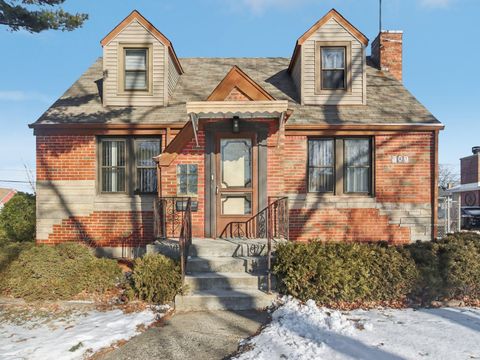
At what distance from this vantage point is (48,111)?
371 inches

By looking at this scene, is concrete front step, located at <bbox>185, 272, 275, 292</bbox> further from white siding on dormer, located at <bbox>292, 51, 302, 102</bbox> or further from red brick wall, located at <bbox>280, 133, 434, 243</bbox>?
white siding on dormer, located at <bbox>292, 51, 302, 102</bbox>

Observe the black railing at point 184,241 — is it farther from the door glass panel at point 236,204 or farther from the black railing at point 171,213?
the door glass panel at point 236,204

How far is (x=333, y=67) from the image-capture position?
10.1 m

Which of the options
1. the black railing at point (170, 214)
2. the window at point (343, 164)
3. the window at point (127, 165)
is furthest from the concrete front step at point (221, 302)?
the window at point (343, 164)

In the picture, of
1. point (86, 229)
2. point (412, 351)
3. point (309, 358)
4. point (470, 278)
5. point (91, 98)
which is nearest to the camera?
point (309, 358)

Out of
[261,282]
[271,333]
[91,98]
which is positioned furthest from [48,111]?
[271,333]

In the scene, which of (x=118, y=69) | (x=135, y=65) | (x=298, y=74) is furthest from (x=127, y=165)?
(x=298, y=74)

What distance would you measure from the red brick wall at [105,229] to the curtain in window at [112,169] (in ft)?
2.47

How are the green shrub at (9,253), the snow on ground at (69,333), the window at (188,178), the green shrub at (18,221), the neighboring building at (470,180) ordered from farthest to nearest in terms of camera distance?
the neighboring building at (470,180)
the green shrub at (18,221)
the window at (188,178)
the green shrub at (9,253)
the snow on ground at (69,333)

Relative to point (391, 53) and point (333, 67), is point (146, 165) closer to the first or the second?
point (333, 67)

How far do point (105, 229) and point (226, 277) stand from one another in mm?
4424

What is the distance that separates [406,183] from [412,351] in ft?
19.7

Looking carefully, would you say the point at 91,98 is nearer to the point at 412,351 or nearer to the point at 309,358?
the point at 309,358

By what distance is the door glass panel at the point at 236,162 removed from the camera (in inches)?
336
